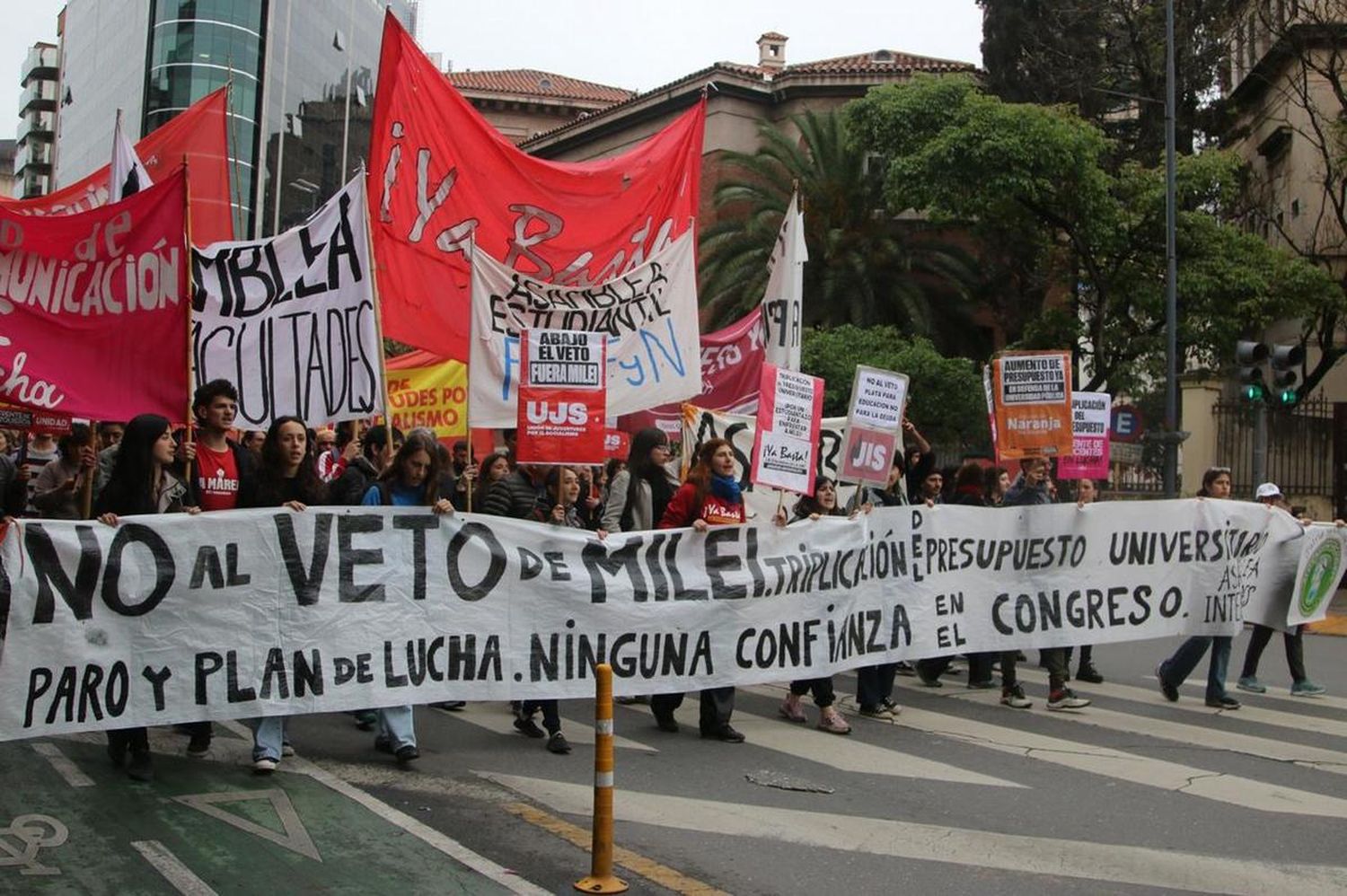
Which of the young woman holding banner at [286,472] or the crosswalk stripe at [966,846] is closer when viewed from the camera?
the crosswalk stripe at [966,846]

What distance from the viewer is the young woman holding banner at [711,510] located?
8.28 metres

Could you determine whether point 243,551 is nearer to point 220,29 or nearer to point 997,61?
point 997,61

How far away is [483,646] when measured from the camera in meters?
7.36

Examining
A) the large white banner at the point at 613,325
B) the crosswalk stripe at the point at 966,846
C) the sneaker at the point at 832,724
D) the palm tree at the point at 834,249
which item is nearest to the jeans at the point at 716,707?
the sneaker at the point at 832,724

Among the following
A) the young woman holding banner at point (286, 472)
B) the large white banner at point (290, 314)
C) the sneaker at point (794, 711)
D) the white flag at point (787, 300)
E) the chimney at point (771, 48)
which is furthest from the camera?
the chimney at point (771, 48)

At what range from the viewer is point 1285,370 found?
52.6 feet

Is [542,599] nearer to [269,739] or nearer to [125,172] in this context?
[269,739]

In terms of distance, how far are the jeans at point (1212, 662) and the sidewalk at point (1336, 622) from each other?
20.6 feet

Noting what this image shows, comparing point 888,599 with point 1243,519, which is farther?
point 1243,519

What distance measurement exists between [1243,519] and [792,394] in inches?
150

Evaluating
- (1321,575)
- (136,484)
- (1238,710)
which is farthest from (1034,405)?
(136,484)

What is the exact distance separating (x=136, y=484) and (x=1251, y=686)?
27.6 feet

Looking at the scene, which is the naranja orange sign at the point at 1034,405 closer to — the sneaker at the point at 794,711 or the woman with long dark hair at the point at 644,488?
the sneaker at the point at 794,711

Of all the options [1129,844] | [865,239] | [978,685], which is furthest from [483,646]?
[865,239]
